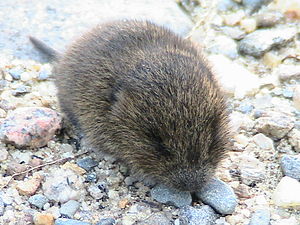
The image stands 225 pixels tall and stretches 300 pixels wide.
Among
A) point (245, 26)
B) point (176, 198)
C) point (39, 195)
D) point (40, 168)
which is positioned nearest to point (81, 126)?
point (40, 168)

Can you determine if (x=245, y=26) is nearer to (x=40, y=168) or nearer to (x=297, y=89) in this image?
(x=297, y=89)

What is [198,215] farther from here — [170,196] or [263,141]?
[263,141]

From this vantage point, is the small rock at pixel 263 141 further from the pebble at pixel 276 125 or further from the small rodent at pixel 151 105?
the small rodent at pixel 151 105

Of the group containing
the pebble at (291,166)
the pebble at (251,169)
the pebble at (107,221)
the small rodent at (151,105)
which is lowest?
the pebble at (107,221)

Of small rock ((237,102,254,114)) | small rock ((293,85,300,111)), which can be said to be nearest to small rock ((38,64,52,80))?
small rock ((237,102,254,114))

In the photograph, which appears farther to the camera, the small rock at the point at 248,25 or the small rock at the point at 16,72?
the small rock at the point at 248,25

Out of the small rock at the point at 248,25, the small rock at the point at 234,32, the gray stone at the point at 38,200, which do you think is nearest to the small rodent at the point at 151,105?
the gray stone at the point at 38,200

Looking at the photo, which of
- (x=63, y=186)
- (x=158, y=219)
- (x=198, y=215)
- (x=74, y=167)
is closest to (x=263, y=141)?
(x=198, y=215)

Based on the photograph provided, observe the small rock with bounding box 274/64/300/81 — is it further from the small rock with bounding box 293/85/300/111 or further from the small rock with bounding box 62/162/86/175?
the small rock with bounding box 62/162/86/175
